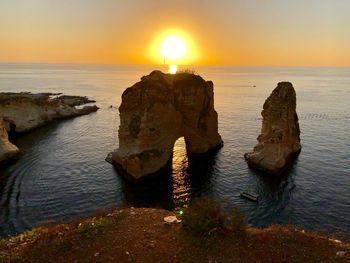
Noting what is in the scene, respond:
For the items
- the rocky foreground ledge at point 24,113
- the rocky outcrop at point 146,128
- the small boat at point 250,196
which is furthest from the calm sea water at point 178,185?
the rocky foreground ledge at point 24,113

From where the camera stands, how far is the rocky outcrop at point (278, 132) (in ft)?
158

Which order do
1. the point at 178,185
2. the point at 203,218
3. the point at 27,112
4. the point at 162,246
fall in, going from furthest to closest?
the point at 27,112
the point at 178,185
the point at 203,218
the point at 162,246

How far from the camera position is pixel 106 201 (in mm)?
36781

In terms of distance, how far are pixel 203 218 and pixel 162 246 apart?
2507 mm

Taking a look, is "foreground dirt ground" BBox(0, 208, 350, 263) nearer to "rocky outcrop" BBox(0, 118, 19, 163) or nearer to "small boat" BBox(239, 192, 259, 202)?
"small boat" BBox(239, 192, 259, 202)

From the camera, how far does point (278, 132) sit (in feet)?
163

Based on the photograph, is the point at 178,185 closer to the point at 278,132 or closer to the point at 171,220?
the point at 278,132

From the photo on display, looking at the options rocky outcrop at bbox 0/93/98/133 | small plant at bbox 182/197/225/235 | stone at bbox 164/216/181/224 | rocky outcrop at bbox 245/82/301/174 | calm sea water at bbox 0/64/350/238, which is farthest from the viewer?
rocky outcrop at bbox 0/93/98/133

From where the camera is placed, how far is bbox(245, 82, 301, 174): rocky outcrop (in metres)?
48.2

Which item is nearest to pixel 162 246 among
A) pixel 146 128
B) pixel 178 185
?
pixel 178 185

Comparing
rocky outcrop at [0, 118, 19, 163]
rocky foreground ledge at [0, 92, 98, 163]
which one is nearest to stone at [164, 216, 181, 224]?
rocky outcrop at [0, 118, 19, 163]

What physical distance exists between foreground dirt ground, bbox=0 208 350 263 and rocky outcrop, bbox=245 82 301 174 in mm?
29833

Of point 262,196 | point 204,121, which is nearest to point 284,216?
point 262,196

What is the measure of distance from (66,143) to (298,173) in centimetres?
3843
